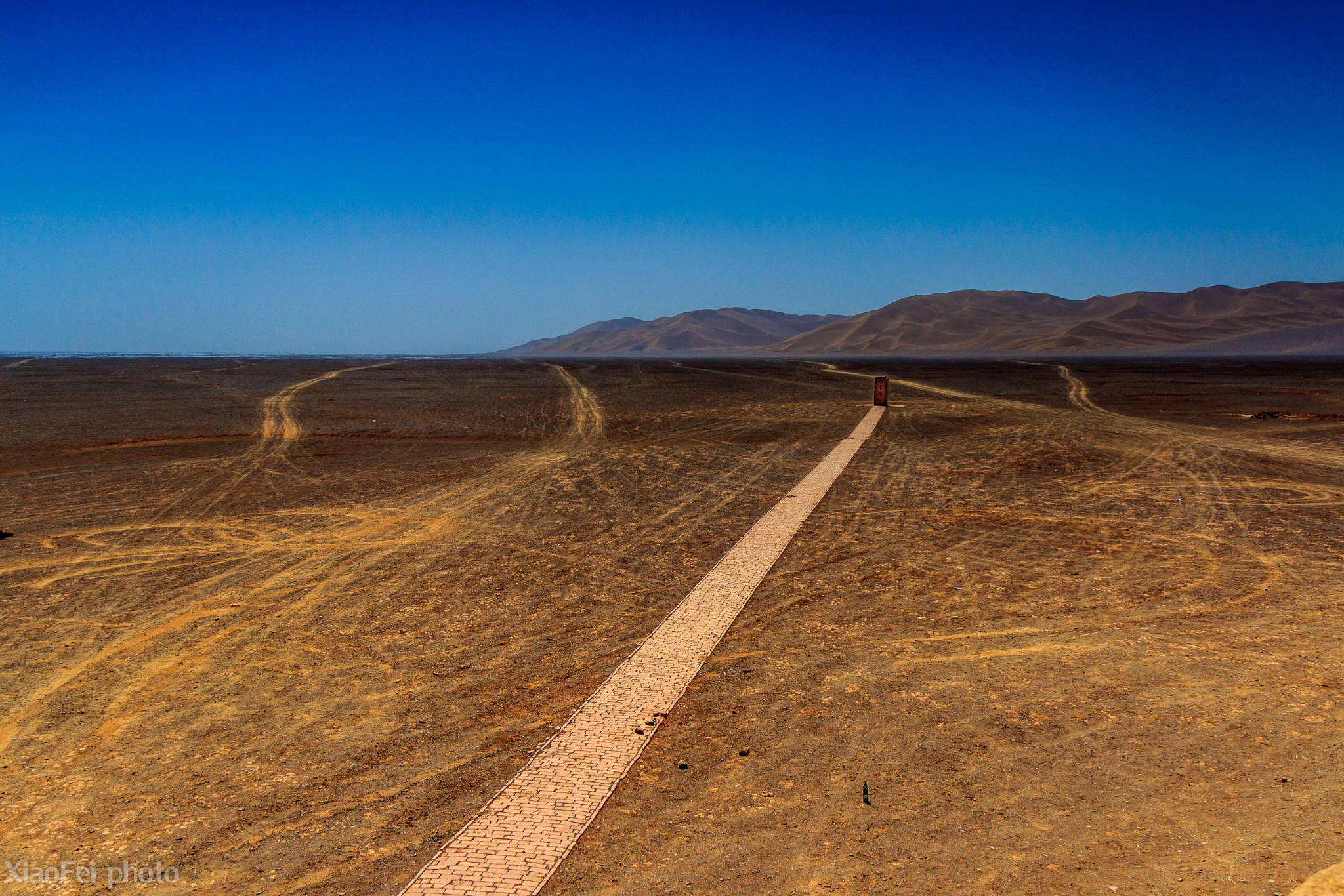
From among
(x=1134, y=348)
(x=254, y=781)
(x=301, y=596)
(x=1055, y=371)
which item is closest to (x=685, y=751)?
(x=254, y=781)

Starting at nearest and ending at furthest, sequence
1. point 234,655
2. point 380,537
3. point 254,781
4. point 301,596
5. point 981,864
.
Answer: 1. point 981,864
2. point 254,781
3. point 234,655
4. point 301,596
5. point 380,537

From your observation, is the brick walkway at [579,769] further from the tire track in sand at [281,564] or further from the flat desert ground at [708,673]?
the tire track in sand at [281,564]

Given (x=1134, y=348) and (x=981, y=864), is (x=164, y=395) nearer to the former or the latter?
(x=981, y=864)

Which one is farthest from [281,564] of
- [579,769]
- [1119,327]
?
[1119,327]

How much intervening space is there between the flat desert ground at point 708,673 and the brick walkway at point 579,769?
10 cm

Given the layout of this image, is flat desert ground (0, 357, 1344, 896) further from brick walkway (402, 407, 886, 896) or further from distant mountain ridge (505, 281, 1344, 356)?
distant mountain ridge (505, 281, 1344, 356)

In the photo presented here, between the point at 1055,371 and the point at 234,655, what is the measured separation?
5469 cm

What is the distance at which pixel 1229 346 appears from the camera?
143 meters

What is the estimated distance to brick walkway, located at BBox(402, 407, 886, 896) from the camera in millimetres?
3578

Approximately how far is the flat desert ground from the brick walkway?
4.1 inches

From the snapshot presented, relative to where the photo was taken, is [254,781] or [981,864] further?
[254,781]

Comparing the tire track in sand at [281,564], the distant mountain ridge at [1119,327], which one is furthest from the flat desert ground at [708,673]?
the distant mountain ridge at [1119,327]

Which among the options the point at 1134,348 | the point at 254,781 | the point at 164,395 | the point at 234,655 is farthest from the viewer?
the point at 1134,348

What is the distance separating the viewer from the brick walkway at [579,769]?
3.58 meters
